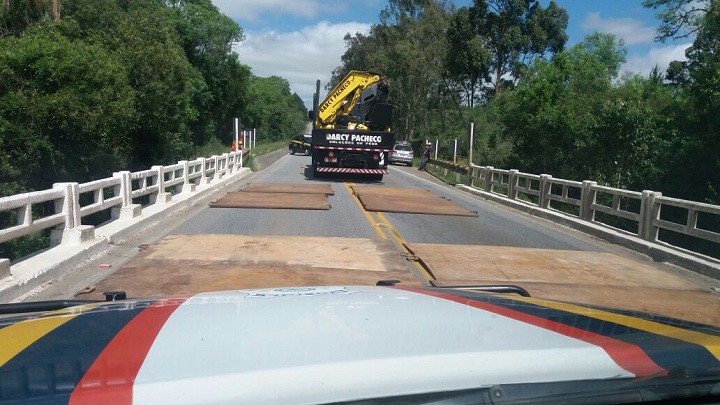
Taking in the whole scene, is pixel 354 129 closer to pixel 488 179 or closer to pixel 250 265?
pixel 488 179

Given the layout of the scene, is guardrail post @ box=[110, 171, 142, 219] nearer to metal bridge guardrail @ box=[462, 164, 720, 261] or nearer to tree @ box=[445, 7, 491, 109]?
metal bridge guardrail @ box=[462, 164, 720, 261]

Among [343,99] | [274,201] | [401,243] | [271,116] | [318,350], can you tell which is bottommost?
[274,201]

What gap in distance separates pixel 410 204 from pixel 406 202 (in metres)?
0.54

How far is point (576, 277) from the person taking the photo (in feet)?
31.4

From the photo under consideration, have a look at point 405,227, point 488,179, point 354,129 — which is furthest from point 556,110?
point 405,227

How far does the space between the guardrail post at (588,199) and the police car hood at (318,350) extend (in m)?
12.9

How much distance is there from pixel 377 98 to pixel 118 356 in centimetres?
2713

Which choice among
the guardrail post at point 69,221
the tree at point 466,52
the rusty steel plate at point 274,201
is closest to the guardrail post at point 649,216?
the rusty steel plate at point 274,201

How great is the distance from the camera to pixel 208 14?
1758 inches

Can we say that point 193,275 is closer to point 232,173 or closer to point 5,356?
point 5,356

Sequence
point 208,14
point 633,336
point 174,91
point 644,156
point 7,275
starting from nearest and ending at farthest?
point 633,336 → point 7,275 → point 644,156 → point 174,91 → point 208,14

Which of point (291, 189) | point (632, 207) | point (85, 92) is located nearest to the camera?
point (85, 92)

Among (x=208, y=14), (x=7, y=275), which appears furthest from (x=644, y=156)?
(x=208, y=14)

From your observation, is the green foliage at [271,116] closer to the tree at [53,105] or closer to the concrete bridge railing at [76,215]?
the tree at [53,105]
